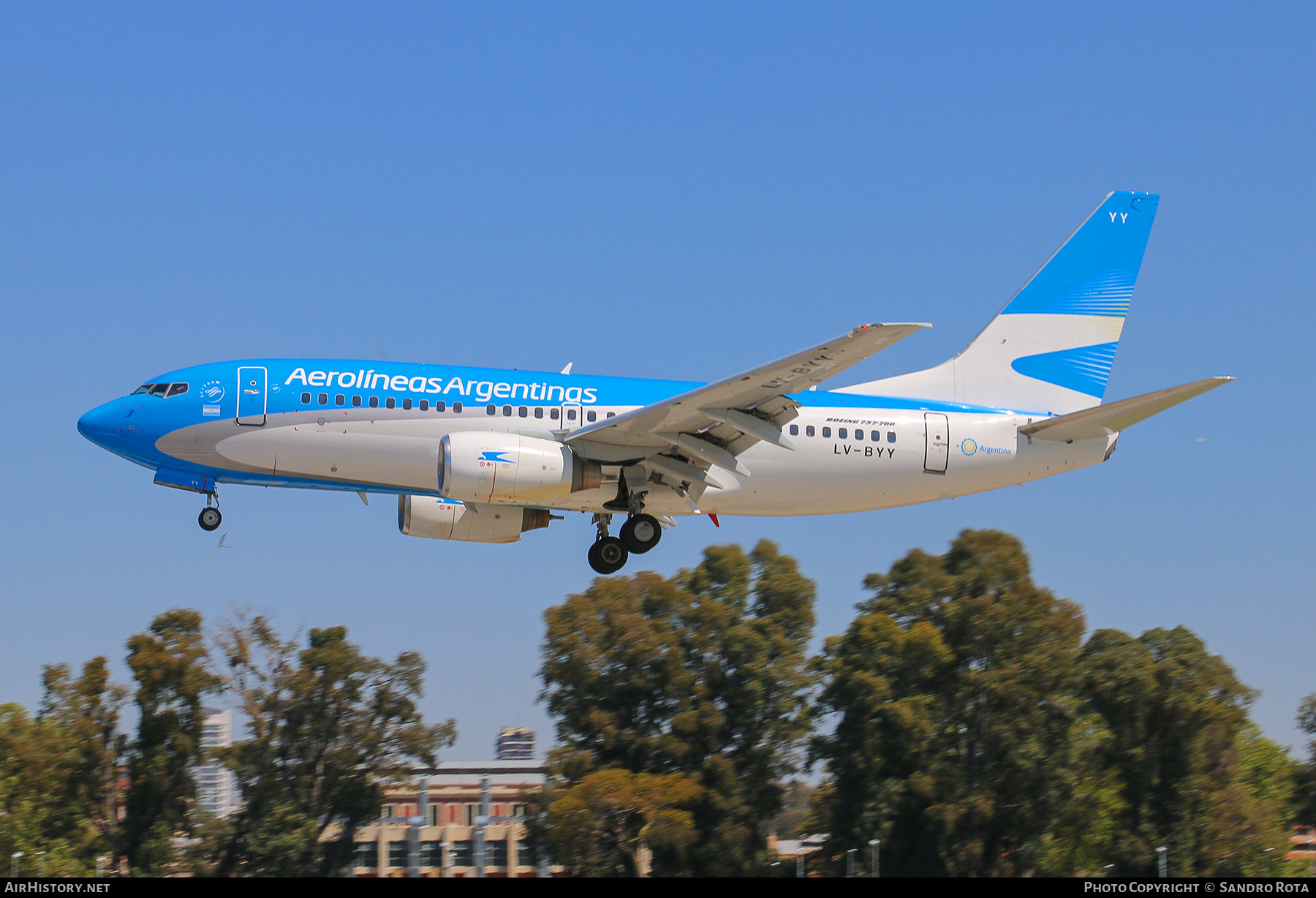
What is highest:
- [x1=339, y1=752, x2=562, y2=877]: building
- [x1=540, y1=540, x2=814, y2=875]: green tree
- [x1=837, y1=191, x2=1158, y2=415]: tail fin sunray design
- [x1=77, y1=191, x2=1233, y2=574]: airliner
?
[x1=837, y1=191, x2=1158, y2=415]: tail fin sunray design

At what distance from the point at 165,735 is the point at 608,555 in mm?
26382

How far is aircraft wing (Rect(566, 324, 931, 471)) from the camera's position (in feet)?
78.0

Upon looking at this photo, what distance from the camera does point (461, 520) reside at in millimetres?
30562

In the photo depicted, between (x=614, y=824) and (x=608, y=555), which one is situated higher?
(x=608, y=555)

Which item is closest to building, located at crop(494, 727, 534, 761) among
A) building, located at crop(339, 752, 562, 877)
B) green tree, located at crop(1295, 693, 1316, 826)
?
building, located at crop(339, 752, 562, 877)

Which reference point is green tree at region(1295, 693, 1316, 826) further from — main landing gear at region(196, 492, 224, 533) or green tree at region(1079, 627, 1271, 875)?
main landing gear at region(196, 492, 224, 533)

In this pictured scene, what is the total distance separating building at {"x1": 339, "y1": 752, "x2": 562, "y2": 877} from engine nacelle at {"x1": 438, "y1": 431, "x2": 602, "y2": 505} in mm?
18311

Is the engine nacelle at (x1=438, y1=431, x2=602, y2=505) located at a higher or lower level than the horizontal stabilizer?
lower

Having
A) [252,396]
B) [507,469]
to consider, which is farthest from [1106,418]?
[252,396]

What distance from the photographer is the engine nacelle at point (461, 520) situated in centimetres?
3042

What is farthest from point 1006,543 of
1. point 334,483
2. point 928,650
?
point 334,483

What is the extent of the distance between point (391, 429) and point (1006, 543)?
30.5 meters

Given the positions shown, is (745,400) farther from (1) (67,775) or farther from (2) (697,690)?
(1) (67,775)

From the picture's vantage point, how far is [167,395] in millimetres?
27688
